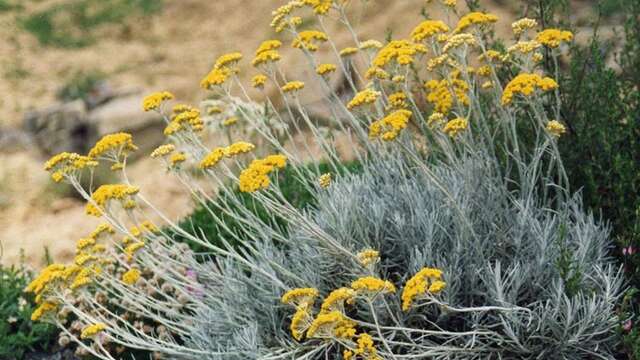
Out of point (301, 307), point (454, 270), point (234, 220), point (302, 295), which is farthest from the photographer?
point (234, 220)

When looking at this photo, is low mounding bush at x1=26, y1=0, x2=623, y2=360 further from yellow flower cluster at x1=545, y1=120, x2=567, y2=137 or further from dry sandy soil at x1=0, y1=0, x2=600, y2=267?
dry sandy soil at x1=0, y1=0, x2=600, y2=267

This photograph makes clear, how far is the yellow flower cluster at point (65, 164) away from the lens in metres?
3.19

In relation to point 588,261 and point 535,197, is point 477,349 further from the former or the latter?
point 535,197

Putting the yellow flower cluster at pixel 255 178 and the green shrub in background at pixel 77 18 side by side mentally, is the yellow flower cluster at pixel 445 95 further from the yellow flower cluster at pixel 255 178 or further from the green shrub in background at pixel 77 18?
the green shrub in background at pixel 77 18

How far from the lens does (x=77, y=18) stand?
11.9 meters

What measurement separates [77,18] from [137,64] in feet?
5.78

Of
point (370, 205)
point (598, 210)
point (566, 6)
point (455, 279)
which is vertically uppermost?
point (566, 6)

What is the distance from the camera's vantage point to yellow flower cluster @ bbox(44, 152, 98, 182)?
319 centimetres

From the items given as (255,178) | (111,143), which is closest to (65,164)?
(111,143)

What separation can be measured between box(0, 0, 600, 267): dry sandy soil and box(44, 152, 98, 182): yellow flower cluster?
358 cm

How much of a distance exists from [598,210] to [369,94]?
53.0 inches

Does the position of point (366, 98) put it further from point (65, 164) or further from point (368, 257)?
point (65, 164)

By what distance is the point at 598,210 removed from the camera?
373 cm

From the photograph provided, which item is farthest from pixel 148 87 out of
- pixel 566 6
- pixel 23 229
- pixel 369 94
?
pixel 369 94
